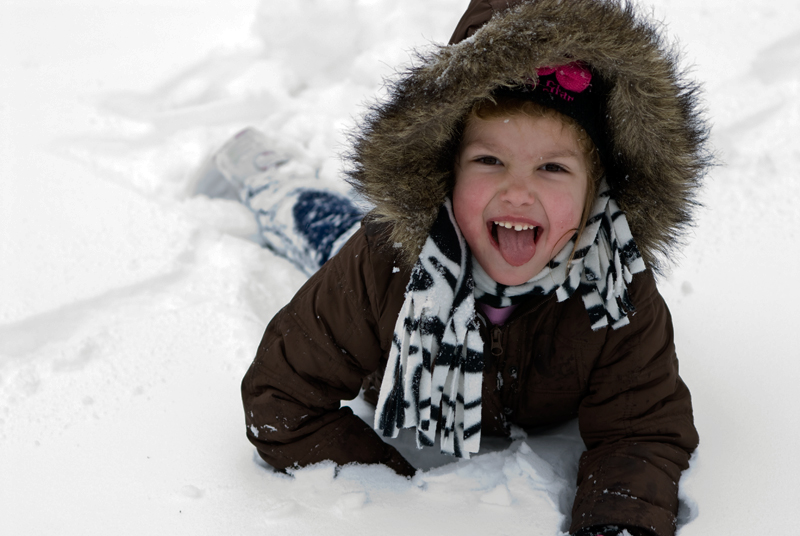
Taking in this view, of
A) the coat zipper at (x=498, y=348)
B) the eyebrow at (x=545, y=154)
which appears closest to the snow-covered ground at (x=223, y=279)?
the coat zipper at (x=498, y=348)

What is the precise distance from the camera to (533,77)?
1070 mm

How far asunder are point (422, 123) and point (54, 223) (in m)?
1.31

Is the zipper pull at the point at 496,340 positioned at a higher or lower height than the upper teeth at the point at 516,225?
lower

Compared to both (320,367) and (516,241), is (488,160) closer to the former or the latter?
(516,241)

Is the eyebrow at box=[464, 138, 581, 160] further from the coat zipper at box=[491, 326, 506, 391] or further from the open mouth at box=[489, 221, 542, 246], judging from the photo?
the coat zipper at box=[491, 326, 506, 391]

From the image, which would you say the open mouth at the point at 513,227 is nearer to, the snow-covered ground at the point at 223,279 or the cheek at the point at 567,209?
the cheek at the point at 567,209

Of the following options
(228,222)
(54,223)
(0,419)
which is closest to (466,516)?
(0,419)

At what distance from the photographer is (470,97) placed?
42.8 inches

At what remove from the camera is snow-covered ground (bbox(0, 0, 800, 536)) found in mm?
1234

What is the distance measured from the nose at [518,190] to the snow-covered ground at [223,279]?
464 mm

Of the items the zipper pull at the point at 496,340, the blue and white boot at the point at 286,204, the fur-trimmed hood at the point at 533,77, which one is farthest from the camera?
the blue and white boot at the point at 286,204

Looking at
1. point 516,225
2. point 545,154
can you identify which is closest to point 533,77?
point 545,154

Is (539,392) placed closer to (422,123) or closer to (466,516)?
(466,516)

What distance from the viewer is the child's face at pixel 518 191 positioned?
3.77 feet
